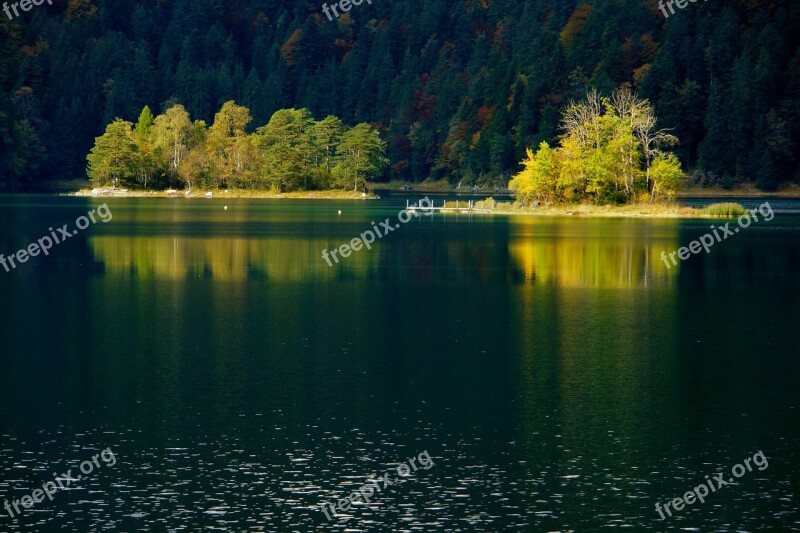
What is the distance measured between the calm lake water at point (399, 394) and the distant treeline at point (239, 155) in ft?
333

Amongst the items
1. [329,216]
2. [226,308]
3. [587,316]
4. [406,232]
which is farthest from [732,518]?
[329,216]

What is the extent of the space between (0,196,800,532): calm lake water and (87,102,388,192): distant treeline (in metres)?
101

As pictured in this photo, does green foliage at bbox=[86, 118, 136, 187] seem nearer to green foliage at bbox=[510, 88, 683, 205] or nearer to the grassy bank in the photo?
the grassy bank

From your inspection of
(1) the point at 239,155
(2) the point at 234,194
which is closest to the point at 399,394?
(1) the point at 239,155

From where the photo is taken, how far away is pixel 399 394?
2708 cm

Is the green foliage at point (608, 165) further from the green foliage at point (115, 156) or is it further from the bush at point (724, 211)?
the green foliage at point (115, 156)

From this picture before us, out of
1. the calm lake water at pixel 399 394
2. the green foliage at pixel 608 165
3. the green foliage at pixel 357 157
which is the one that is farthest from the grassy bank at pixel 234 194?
the calm lake water at pixel 399 394

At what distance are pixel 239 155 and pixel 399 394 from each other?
137 m

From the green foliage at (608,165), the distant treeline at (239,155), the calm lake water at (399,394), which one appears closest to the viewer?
the calm lake water at (399,394)

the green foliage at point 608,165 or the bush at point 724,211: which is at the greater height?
the green foliage at point 608,165

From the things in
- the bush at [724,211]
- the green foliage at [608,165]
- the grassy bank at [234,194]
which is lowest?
the bush at [724,211]

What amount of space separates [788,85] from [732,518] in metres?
151

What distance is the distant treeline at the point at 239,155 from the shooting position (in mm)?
156750

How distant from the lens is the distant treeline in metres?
157
